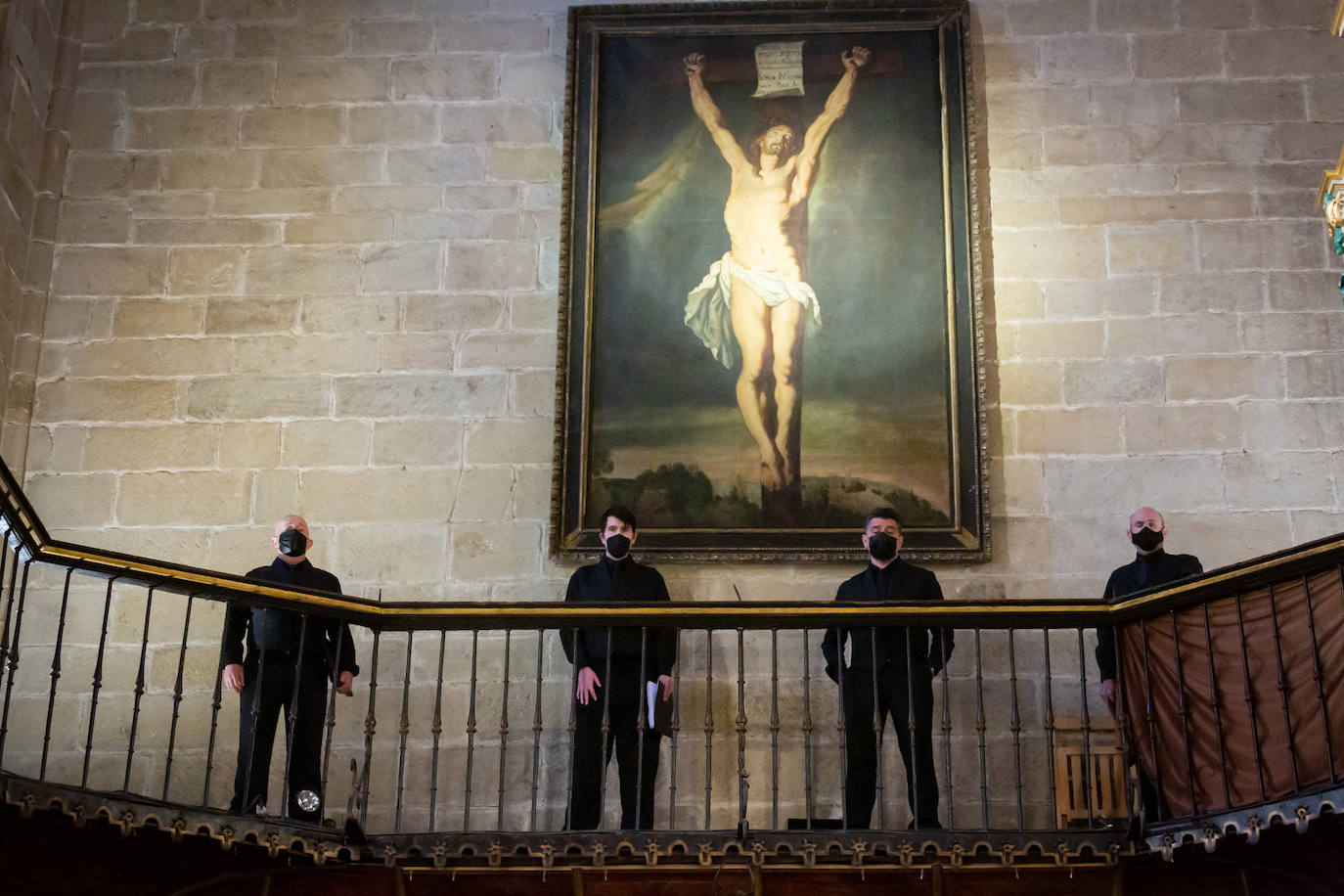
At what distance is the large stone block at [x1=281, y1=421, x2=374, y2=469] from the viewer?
8906 mm

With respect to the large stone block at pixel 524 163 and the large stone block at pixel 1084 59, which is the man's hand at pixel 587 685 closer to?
the large stone block at pixel 524 163

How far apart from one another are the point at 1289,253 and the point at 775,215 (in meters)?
2.78

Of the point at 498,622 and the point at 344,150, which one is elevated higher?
the point at 344,150

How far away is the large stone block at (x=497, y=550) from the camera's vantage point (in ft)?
28.5

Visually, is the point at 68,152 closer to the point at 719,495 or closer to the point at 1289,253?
the point at 719,495

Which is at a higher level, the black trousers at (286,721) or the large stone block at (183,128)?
the large stone block at (183,128)

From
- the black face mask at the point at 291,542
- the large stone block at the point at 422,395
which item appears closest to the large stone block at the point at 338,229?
the large stone block at the point at 422,395

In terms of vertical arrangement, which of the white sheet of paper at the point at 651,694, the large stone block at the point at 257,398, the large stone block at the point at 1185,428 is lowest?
the white sheet of paper at the point at 651,694

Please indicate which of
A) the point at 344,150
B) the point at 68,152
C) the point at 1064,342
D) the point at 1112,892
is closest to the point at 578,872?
the point at 1112,892

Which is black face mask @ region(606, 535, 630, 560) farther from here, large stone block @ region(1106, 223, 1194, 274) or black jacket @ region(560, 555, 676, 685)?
large stone block @ region(1106, 223, 1194, 274)

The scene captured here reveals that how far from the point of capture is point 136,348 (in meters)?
9.16

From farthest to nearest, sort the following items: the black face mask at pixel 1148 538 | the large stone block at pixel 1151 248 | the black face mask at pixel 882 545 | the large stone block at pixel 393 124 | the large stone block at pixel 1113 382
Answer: the large stone block at pixel 393 124, the large stone block at pixel 1151 248, the large stone block at pixel 1113 382, the black face mask at pixel 1148 538, the black face mask at pixel 882 545

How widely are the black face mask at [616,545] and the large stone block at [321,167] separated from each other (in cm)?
297

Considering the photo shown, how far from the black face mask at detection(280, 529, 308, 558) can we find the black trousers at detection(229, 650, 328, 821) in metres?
0.57
